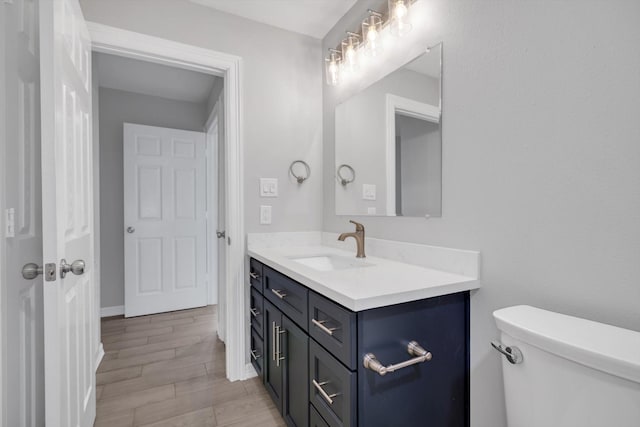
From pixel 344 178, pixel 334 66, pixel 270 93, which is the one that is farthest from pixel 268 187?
pixel 334 66

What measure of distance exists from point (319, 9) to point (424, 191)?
1.38 meters

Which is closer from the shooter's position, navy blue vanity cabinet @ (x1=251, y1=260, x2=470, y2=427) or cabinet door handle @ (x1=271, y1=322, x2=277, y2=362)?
navy blue vanity cabinet @ (x1=251, y1=260, x2=470, y2=427)

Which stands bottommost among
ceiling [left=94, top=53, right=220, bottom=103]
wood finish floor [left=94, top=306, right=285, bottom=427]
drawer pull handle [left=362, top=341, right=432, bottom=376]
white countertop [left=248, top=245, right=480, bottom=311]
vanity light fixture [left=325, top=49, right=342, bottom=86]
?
wood finish floor [left=94, top=306, right=285, bottom=427]

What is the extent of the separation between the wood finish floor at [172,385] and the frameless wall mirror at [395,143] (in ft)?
4.16

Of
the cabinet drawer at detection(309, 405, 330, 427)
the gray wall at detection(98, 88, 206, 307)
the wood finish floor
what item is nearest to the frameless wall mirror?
the cabinet drawer at detection(309, 405, 330, 427)

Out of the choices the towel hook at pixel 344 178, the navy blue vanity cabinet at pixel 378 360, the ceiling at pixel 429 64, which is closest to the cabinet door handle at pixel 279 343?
the navy blue vanity cabinet at pixel 378 360

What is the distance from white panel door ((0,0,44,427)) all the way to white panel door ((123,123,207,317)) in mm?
2040

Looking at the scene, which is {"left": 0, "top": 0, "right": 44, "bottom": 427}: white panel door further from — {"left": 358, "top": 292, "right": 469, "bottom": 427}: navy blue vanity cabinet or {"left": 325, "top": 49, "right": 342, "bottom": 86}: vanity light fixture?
{"left": 325, "top": 49, "right": 342, "bottom": 86}: vanity light fixture

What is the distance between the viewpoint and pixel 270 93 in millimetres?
2037

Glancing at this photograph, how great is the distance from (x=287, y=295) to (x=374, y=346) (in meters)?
0.55

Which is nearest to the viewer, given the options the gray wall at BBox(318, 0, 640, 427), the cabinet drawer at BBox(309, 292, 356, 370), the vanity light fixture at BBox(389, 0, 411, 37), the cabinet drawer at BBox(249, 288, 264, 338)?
the gray wall at BBox(318, 0, 640, 427)

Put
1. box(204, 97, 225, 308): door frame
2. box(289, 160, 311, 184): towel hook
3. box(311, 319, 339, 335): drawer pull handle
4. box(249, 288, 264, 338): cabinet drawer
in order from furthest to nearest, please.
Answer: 1. box(204, 97, 225, 308): door frame
2. box(289, 160, 311, 184): towel hook
3. box(249, 288, 264, 338): cabinet drawer
4. box(311, 319, 339, 335): drawer pull handle

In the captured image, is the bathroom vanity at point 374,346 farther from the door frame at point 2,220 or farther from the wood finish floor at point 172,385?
the door frame at point 2,220

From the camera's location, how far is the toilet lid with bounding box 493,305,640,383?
0.60 meters
